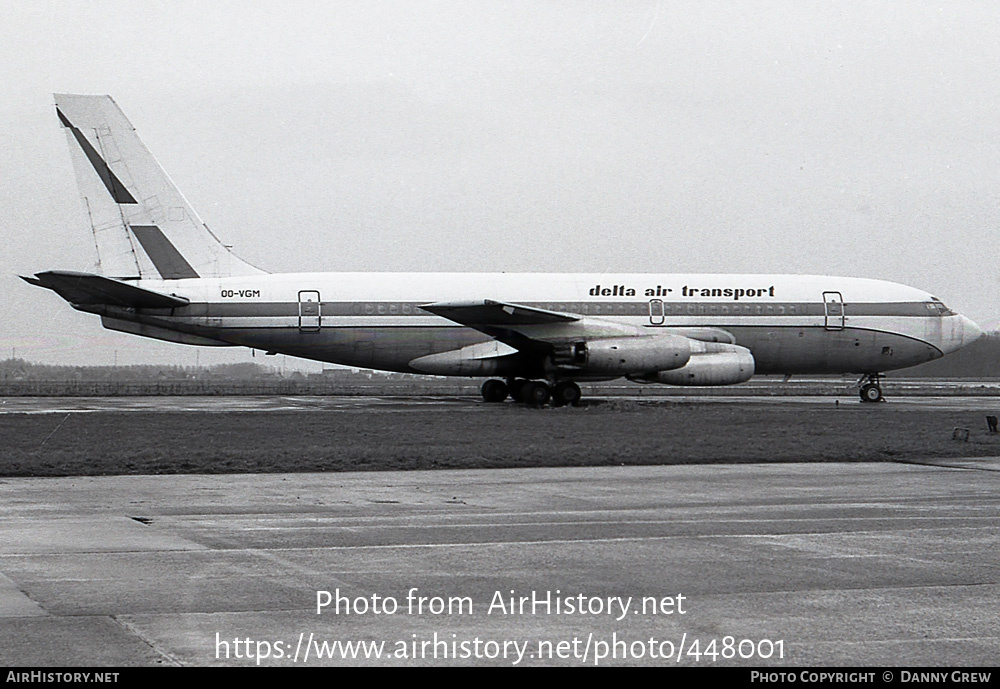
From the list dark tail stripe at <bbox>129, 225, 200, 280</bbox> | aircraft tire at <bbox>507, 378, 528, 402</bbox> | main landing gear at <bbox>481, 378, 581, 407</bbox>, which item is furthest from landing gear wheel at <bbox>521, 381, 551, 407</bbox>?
dark tail stripe at <bbox>129, 225, 200, 280</bbox>

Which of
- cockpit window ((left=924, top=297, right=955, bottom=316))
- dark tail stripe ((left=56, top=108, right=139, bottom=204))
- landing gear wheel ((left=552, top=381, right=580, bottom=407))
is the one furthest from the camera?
cockpit window ((left=924, top=297, right=955, bottom=316))

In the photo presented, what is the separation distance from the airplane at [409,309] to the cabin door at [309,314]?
4 centimetres

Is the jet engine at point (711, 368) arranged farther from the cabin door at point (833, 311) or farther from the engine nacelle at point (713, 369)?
→ the cabin door at point (833, 311)

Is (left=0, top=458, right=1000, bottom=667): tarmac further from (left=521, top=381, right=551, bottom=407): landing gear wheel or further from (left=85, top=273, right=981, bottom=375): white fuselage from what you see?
(left=85, top=273, right=981, bottom=375): white fuselage

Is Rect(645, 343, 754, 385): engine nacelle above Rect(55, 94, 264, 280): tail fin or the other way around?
the other way around

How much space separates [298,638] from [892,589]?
3916 mm

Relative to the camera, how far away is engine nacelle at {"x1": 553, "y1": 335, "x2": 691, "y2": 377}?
33.9 meters

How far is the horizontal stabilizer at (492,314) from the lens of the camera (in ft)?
107

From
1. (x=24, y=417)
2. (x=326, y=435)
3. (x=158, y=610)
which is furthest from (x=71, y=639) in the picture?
(x=24, y=417)

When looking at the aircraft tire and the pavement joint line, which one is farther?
the aircraft tire

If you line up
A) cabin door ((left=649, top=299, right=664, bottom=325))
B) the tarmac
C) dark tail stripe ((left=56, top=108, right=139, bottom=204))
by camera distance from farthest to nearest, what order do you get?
1. cabin door ((left=649, top=299, right=664, bottom=325))
2. dark tail stripe ((left=56, top=108, right=139, bottom=204))
3. the tarmac

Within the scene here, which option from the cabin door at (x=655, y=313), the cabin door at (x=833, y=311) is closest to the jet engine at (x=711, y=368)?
the cabin door at (x=655, y=313)

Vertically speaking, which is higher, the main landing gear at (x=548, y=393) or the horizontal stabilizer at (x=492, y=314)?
the horizontal stabilizer at (x=492, y=314)

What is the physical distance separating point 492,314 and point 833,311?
1152cm
